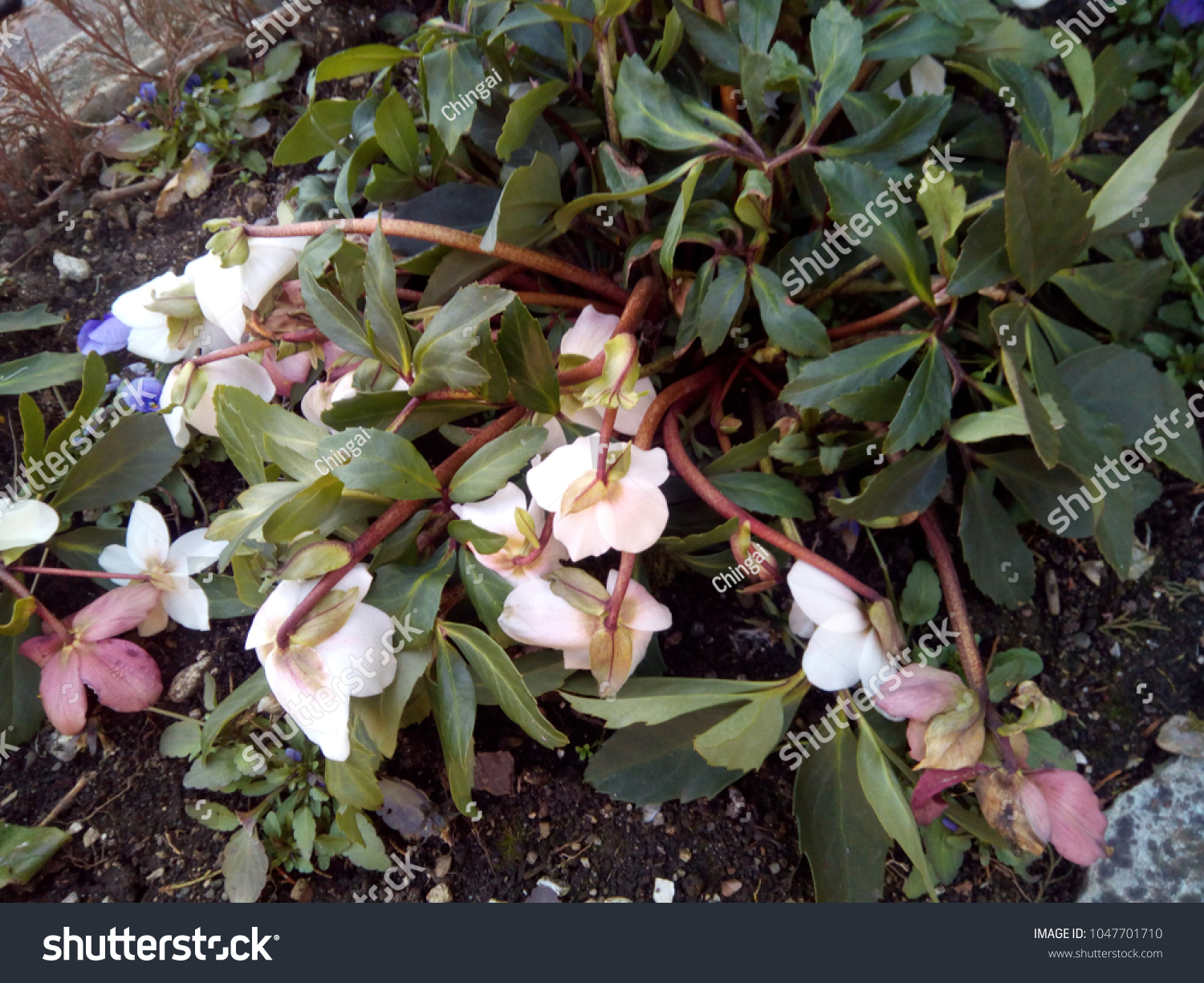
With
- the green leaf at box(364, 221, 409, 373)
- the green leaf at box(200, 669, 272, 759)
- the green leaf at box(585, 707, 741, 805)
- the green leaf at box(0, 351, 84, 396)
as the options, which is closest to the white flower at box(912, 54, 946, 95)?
the green leaf at box(364, 221, 409, 373)

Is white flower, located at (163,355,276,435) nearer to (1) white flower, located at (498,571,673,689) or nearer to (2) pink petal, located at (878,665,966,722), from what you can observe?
(1) white flower, located at (498,571,673,689)

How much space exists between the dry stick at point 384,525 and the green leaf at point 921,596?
1.51 feet

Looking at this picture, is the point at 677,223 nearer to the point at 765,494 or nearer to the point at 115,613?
the point at 765,494

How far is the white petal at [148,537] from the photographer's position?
992 mm

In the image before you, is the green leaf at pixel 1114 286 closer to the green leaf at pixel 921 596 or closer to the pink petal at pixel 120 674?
the green leaf at pixel 921 596

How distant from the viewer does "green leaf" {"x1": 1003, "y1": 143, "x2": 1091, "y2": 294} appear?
0.69m

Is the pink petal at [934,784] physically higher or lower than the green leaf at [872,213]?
lower

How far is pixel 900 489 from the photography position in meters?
0.81

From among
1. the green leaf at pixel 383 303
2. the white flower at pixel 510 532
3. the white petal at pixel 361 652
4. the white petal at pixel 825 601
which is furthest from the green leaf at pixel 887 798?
the green leaf at pixel 383 303

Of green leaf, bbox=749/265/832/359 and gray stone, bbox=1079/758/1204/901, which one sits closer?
green leaf, bbox=749/265/832/359

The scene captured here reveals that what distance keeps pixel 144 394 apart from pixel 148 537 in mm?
206

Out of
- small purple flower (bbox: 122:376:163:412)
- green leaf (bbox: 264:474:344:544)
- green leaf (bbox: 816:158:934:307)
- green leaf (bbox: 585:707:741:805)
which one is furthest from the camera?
small purple flower (bbox: 122:376:163:412)

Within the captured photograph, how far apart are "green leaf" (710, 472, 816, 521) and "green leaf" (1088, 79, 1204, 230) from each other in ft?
1.16

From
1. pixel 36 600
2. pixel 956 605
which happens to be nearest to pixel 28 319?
pixel 36 600
